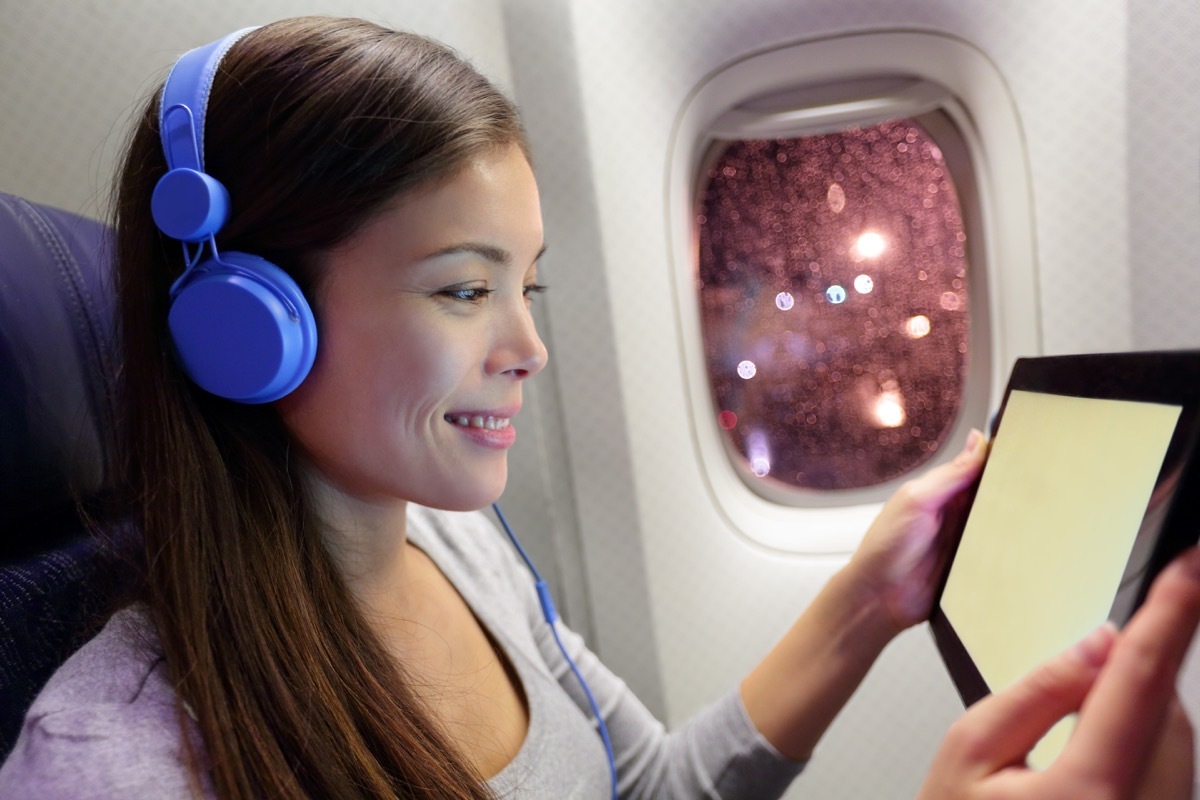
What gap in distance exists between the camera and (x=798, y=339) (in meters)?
1.66

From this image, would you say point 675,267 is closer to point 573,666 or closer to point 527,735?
point 573,666

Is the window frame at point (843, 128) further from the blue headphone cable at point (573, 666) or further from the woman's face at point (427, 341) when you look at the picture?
the woman's face at point (427, 341)

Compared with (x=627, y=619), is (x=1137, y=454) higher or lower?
higher

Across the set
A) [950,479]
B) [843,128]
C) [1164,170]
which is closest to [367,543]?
[950,479]

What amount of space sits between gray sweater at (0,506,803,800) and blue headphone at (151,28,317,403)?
0.26 m

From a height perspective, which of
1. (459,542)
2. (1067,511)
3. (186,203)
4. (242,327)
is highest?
(186,203)

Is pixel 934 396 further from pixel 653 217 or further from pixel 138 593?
pixel 138 593

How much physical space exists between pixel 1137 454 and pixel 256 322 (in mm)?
715

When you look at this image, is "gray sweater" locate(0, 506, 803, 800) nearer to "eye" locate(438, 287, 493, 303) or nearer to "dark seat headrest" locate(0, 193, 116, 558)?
"dark seat headrest" locate(0, 193, 116, 558)

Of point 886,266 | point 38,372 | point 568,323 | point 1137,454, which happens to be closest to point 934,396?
point 886,266

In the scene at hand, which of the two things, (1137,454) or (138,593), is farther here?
(138,593)

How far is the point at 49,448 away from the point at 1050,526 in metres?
1.00

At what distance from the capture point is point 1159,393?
20.5 inches

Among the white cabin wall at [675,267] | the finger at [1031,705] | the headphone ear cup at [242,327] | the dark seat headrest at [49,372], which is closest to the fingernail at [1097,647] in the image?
the finger at [1031,705]
